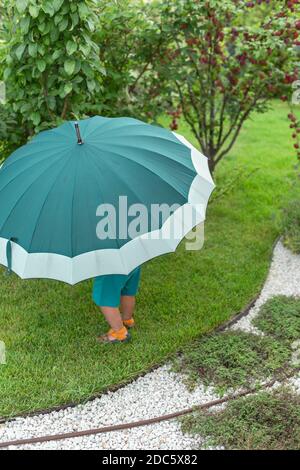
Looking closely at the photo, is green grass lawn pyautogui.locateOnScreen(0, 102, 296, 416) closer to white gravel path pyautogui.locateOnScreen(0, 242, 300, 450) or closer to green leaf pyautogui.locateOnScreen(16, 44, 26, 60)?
white gravel path pyautogui.locateOnScreen(0, 242, 300, 450)

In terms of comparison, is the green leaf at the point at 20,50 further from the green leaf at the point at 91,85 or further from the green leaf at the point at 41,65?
the green leaf at the point at 91,85

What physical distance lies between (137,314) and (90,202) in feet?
4.72

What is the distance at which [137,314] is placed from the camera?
13.2 ft

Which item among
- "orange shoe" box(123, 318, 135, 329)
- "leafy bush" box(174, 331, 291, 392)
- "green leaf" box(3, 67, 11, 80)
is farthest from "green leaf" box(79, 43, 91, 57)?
"leafy bush" box(174, 331, 291, 392)

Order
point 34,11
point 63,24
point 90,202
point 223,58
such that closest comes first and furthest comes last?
point 90,202 → point 34,11 → point 63,24 → point 223,58

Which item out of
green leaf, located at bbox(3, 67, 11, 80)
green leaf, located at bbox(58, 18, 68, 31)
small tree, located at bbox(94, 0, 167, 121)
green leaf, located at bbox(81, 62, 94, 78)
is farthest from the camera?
small tree, located at bbox(94, 0, 167, 121)

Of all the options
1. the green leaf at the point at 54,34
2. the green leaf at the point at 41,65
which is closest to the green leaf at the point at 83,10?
the green leaf at the point at 54,34

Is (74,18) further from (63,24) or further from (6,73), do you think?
(6,73)

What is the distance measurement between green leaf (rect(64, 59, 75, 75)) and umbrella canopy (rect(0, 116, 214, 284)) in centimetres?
84

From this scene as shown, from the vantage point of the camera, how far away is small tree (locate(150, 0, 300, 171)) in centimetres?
487

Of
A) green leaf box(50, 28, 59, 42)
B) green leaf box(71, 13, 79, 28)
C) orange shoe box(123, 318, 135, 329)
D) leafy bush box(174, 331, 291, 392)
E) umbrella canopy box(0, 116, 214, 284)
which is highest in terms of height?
green leaf box(71, 13, 79, 28)

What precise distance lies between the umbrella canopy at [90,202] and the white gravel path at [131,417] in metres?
0.90

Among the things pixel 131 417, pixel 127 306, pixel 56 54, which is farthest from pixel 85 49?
pixel 131 417

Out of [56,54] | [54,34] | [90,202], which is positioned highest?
[54,34]
